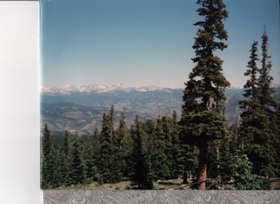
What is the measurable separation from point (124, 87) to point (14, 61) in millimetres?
1236

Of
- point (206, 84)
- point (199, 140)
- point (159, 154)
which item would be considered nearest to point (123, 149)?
point (159, 154)

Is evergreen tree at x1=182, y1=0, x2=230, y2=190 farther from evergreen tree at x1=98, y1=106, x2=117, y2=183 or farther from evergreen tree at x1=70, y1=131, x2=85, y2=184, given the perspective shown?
evergreen tree at x1=70, y1=131, x2=85, y2=184

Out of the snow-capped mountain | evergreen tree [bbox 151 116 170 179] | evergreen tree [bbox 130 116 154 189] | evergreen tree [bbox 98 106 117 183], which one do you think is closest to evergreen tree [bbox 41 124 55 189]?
the snow-capped mountain

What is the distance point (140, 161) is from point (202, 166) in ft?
2.28

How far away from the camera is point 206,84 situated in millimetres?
6102

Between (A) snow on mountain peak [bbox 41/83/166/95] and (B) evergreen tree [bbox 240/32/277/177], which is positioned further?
(A) snow on mountain peak [bbox 41/83/166/95]

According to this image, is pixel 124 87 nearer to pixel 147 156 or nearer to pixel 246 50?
pixel 147 156

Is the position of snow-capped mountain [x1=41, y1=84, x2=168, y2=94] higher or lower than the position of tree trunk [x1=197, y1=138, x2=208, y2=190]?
higher

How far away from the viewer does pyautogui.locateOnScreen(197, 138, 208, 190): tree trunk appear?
6.06 meters

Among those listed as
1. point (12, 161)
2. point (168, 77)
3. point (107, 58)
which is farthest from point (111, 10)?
point (12, 161)

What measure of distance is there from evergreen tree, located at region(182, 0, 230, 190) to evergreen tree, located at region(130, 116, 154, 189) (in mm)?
526

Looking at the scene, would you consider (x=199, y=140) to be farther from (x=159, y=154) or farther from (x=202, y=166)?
(x=159, y=154)

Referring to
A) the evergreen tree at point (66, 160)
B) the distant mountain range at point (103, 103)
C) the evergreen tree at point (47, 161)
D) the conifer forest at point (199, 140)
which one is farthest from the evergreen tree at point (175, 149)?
the evergreen tree at point (47, 161)

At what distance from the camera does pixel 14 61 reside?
6.09 m
